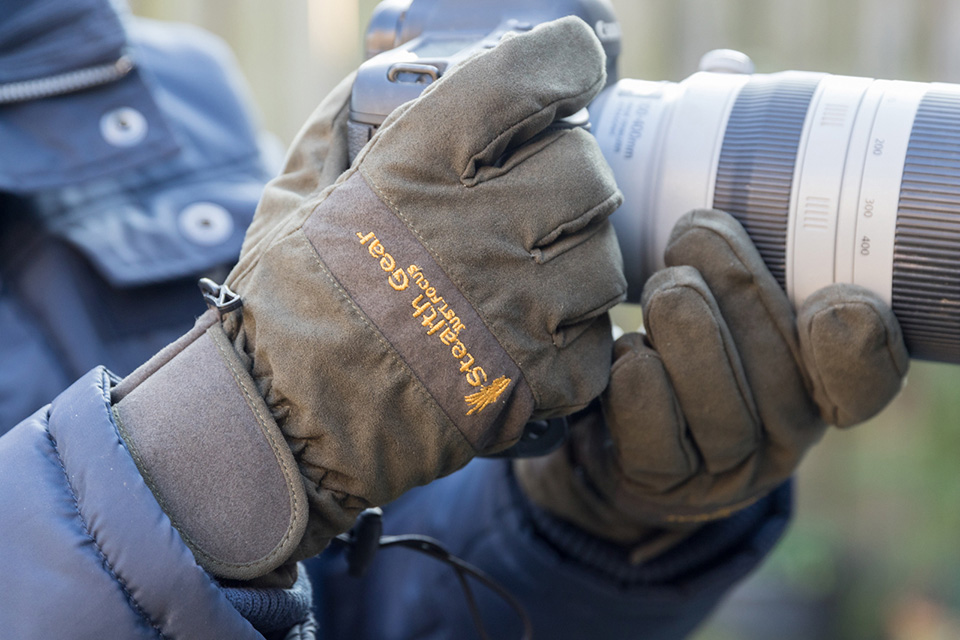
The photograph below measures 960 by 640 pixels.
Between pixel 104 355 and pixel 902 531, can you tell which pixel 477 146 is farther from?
pixel 902 531

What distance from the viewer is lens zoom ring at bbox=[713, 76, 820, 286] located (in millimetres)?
669

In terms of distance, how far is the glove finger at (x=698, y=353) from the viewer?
643 mm

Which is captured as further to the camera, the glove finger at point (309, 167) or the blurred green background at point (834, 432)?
the blurred green background at point (834, 432)

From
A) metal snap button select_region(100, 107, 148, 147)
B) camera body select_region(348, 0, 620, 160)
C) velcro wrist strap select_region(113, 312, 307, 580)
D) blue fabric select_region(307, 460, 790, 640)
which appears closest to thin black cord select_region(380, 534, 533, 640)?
blue fabric select_region(307, 460, 790, 640)

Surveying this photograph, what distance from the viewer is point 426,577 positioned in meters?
0.90

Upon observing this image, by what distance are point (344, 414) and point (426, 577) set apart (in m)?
0.41

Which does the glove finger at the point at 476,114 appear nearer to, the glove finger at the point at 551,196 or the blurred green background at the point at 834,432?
the glove finger at the point at 551,196

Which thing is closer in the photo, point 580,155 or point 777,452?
point 580,155

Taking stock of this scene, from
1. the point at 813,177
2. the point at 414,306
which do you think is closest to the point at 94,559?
the point at 414,306

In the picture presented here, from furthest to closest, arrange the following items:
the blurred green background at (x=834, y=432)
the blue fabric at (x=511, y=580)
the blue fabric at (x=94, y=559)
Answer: the blurred green background at (x=834, y=432) < the blue fabric at (x=511, y=580) < the blue fabric at (x=94, y=559)

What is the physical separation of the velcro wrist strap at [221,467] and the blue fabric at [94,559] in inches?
0.9

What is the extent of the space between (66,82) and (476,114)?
561 mm

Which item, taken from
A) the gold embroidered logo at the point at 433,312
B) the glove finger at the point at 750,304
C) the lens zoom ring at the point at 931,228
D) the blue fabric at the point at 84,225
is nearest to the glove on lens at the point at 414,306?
the gold embroidered logo at the point at 433,312

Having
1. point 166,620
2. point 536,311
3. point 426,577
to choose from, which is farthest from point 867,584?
Result: point 166,620
